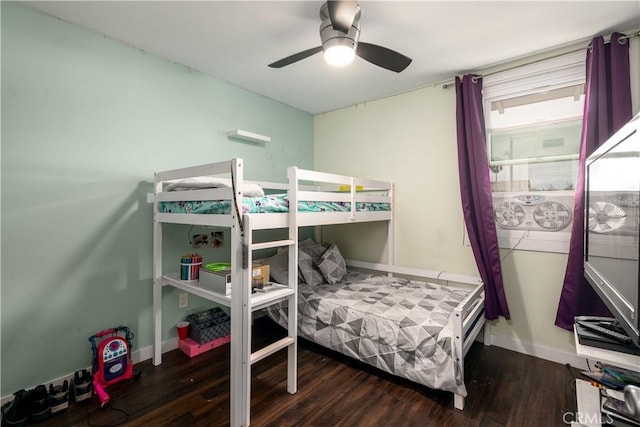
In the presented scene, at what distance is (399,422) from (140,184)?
7.93 ft

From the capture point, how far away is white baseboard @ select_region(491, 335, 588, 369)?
7.32 ft

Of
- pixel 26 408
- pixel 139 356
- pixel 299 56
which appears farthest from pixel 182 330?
pixel 299 56

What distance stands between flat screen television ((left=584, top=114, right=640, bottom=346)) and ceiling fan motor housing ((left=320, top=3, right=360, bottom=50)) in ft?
4.32

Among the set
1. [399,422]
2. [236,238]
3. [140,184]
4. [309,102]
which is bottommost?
[399,422]

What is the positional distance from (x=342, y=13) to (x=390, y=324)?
189 cm

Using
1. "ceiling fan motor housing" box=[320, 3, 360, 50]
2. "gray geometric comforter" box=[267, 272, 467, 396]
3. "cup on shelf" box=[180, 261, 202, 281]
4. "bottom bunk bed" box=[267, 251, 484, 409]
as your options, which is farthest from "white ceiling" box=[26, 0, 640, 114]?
"gray geometric comforter" box=[267, 272, 467, 396]

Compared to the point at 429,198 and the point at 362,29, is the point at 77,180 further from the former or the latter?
the point at 429,198

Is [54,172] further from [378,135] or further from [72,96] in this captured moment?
[378,135]

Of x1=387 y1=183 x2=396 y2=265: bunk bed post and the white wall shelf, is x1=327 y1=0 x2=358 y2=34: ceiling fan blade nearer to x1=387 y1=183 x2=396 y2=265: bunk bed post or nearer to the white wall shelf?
the white wall shelf

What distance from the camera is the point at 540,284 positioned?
239cm

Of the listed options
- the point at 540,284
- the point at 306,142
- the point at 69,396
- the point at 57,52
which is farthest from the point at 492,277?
the point at 57,52

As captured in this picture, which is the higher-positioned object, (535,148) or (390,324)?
(535,148)

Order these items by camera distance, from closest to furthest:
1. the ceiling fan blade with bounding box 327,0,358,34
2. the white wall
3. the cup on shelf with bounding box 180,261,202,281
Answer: the ceiling fan blade with bounding box 327,0,358,34 → the cup on shelf with bounding box 180,261,202,281 → the white wall

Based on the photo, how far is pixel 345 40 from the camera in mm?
1663
